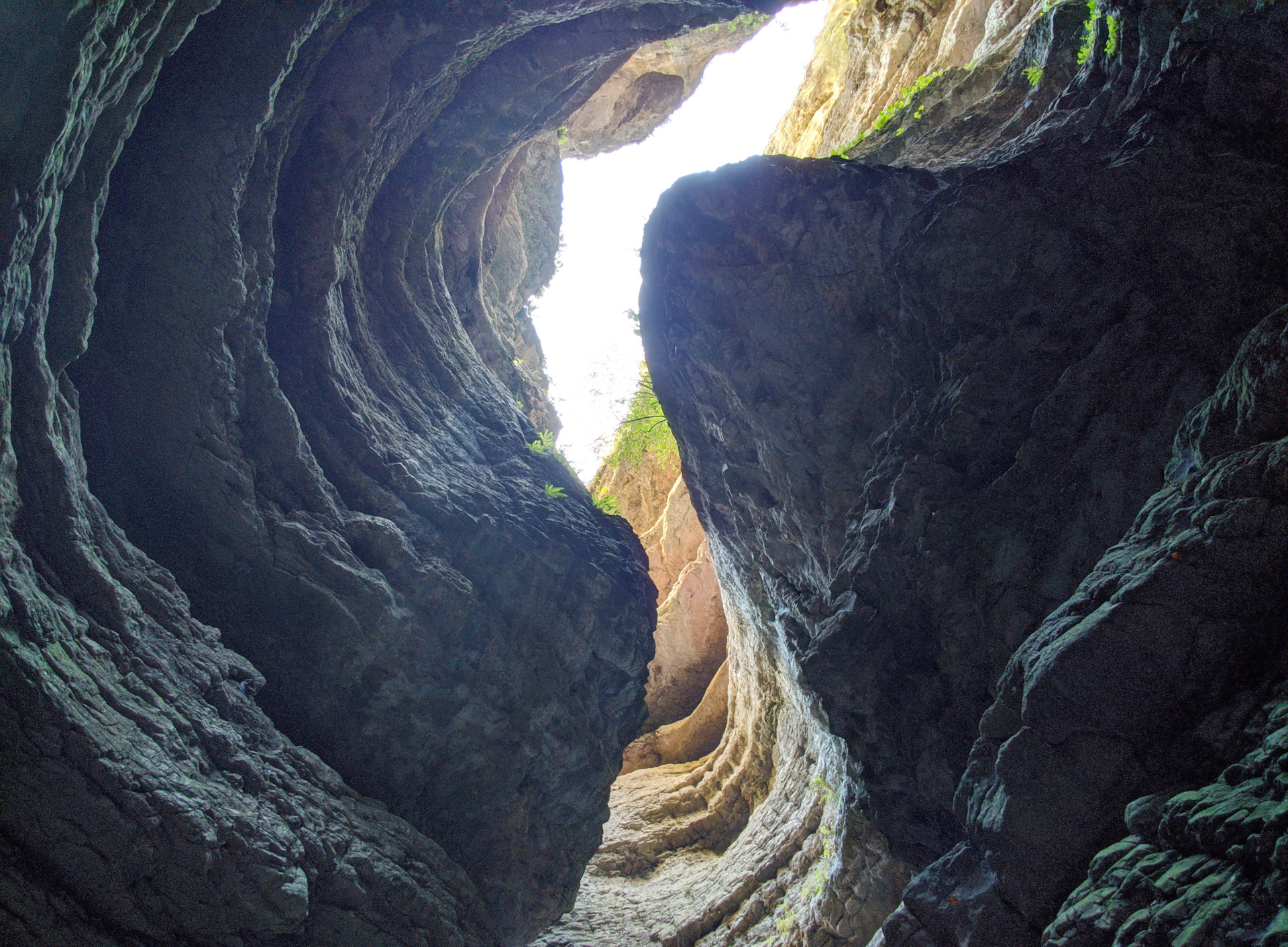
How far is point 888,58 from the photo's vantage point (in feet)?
40.1

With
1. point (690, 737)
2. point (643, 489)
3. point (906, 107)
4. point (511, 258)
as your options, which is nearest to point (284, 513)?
point (906, 107)

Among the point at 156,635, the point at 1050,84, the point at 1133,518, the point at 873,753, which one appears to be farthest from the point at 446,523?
the point at 1050,84

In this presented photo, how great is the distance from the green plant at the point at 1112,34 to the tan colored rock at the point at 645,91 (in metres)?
11.3

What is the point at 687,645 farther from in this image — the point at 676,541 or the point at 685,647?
the point at 676,541

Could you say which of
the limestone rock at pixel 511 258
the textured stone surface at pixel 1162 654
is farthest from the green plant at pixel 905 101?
the limestone rock at pixel 511 258

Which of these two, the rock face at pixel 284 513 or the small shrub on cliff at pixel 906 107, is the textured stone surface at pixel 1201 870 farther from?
the small shrub on cliff at pixel 906 107

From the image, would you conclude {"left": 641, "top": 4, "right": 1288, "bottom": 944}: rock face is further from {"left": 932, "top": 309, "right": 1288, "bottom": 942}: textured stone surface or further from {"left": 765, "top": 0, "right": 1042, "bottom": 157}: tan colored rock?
{"left": 765, "top": 0, "right": 1042, "bottom": 157}: tan colored rock

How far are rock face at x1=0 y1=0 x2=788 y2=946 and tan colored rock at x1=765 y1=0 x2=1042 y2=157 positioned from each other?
356cm

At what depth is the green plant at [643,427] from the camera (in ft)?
36.9

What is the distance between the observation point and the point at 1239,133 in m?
5.32

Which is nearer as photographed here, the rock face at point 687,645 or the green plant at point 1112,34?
the green plant at point 1112,34

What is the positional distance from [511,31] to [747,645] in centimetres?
959

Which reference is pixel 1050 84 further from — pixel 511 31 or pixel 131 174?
pixel 131 174

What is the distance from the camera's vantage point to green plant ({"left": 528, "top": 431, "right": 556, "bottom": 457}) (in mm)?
10078
